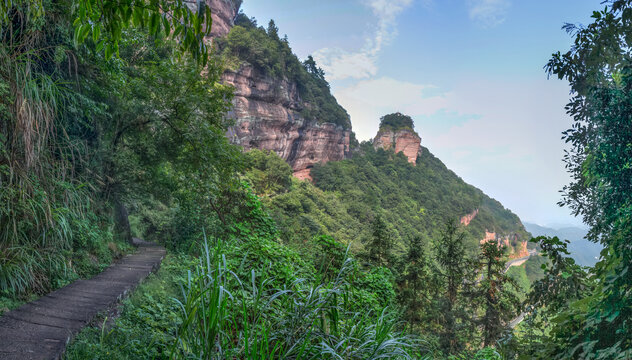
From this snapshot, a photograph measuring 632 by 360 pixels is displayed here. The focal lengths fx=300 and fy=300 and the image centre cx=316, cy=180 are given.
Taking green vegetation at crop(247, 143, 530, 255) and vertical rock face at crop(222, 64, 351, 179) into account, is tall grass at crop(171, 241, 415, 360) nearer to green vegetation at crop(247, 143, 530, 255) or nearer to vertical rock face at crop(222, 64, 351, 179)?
green vegetation at crop(247, 143, 530, 255)

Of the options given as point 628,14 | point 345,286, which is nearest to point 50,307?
point 345,286

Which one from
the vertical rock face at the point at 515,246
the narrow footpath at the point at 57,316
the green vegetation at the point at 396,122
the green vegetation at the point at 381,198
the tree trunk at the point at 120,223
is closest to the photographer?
the narrow footpath at the point at 57,316

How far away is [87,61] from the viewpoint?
4.78 metres

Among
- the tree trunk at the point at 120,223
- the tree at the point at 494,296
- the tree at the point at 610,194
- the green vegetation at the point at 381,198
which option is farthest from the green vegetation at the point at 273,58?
the tree at the point at 610,194

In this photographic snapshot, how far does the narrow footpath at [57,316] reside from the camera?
2.04 meters

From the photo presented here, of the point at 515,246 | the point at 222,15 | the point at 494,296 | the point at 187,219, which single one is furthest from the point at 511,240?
the point at 187,219

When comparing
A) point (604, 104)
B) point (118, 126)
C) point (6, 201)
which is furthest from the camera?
point (118, 126)

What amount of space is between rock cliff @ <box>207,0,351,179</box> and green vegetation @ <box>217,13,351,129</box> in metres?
0.61

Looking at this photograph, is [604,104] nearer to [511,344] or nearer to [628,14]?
[628,14]

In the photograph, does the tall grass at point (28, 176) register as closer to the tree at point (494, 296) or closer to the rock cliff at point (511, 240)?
the tree at point (494, 296)

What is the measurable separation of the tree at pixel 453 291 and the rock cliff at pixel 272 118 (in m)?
22.7

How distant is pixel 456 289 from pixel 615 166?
497 inches

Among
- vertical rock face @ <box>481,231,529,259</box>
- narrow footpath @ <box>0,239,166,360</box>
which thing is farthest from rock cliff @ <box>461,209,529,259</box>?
narrow footpath @ <box>0,239,166,360</box>

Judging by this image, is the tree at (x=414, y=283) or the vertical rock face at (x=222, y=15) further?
the vertical rock face at (x=222, y=15)
